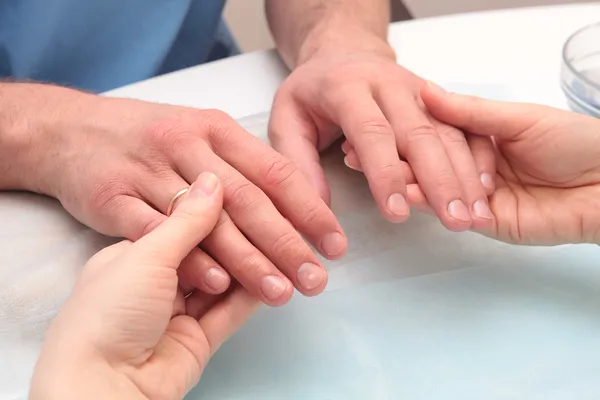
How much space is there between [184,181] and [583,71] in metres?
0.46

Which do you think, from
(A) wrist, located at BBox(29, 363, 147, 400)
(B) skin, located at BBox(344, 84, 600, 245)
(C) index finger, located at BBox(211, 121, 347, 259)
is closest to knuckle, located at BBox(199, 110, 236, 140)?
(C) index finger, located at BBox(211, 121, 347, 259)

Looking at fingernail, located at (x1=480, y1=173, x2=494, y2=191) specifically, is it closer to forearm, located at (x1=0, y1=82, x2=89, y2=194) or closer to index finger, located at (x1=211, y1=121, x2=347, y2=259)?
index finger, located at (x1=211, y1=121, x2=347, y2=259)

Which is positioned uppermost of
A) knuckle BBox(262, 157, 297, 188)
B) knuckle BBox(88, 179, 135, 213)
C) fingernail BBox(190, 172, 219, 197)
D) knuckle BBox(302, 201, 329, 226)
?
fingernail BBox(190, 172, 219, 197)

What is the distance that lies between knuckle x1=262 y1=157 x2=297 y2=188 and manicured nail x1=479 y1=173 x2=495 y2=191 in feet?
0.52

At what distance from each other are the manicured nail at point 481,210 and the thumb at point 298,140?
0.12 m

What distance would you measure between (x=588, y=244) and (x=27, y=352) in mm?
439

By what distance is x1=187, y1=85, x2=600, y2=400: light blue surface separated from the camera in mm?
446

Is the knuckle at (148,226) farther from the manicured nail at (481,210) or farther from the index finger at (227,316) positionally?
the manicured nail at (481,210)

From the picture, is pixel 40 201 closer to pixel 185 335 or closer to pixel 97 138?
pixel 97 138

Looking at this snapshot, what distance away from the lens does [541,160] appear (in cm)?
55

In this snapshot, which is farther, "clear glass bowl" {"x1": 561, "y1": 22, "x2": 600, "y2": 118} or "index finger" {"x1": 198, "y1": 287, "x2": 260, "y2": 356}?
"clear glass bowl" {"x1": 561, "y1": 22, "x2": 600, "y2": 118}

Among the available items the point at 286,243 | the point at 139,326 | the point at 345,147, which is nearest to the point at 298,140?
the point at 345,147

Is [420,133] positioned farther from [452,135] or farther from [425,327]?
[425,327]

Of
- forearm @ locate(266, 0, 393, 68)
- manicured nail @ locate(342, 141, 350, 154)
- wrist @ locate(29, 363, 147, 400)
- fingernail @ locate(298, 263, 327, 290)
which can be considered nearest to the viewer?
wrist @ locate(29, 363, 147, 400)
